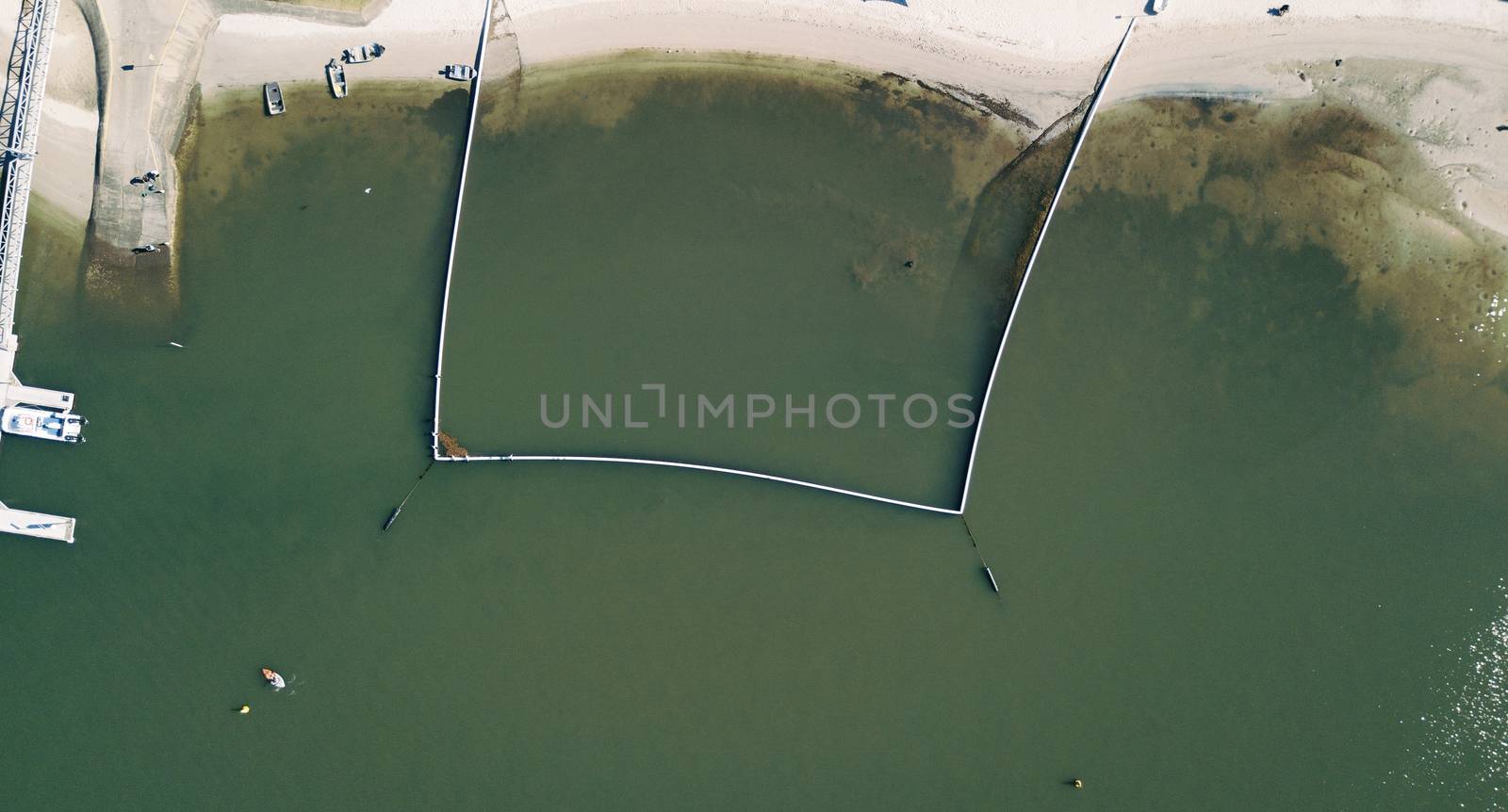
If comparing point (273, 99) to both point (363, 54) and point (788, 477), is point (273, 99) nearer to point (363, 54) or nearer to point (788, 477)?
point (363, 54)

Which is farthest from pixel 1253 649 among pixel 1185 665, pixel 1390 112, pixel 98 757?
pixel 98 757

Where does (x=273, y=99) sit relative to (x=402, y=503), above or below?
above

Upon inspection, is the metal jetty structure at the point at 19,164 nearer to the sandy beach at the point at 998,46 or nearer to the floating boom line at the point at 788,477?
the sandy beach at the point at 998,46

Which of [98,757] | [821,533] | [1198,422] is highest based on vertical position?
[1198,422]

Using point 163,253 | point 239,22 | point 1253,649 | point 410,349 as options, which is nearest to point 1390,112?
point 1253,649

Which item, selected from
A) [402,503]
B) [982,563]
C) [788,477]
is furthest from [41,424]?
[982,563]

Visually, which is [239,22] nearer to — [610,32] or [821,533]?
[610,32]

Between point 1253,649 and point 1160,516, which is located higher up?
point 1160,516
